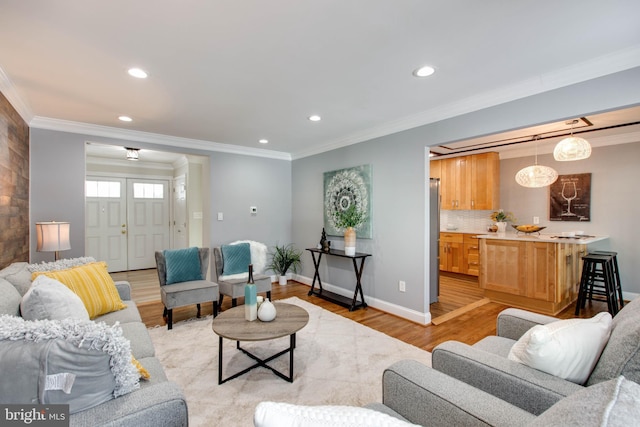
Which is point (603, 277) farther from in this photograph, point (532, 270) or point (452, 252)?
point (452, 252)

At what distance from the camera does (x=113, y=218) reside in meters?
6.16

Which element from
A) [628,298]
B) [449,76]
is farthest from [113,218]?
[628,298]

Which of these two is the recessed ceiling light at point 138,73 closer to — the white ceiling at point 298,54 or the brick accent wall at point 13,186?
the white ceiling at point 298,54

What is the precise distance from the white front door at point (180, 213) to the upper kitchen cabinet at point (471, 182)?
5.28m

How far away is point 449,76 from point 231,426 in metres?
2.92

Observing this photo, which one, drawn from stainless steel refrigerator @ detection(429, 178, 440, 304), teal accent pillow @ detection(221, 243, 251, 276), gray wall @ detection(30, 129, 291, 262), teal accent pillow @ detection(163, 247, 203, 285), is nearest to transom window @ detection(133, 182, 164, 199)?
gray wall @ detection(30, 129, 291, 262)

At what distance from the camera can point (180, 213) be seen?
20.9 ft

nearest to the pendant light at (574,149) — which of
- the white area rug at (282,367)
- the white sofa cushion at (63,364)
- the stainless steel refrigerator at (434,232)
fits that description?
the stainless steel refrigerator at (434,232)

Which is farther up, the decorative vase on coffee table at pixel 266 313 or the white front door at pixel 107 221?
the white front door at pixel 107 221

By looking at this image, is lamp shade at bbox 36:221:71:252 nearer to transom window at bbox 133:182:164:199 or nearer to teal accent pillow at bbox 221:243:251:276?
teal accent pillow at bbox 221:243:251:276

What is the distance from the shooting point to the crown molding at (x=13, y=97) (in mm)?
2334

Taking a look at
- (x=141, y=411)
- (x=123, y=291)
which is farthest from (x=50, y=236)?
(x=141, y=411)

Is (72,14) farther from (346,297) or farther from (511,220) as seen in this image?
(511,220)

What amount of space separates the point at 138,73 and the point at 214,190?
2447 millimetres
